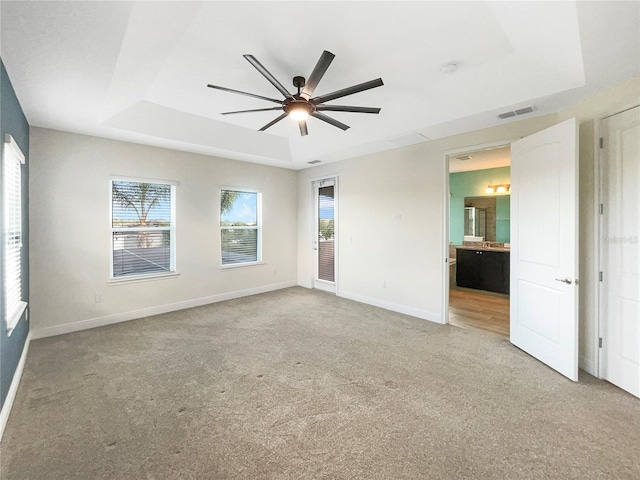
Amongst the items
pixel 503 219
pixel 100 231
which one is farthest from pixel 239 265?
pixel 503 219

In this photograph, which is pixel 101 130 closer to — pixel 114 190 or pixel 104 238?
pixel 114 190

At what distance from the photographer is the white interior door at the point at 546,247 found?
2518mm

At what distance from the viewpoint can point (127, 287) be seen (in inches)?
164

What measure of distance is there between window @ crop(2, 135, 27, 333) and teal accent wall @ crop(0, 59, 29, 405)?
0.12 meters

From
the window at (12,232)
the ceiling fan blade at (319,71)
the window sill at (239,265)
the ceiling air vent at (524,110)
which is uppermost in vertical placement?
the ceiling air vent at (524,110)

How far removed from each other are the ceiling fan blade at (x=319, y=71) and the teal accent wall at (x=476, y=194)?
5.10 m

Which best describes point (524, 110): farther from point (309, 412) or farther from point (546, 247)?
point (309, 412)

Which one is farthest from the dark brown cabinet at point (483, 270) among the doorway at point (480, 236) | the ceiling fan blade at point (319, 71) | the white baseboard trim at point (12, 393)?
the white baseboard trim at point (12, 393)

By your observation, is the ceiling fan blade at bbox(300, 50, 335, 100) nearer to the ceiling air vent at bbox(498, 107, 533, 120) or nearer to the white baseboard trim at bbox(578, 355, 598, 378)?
the ceiling air vent at bbox(498, 107, 533, 120)

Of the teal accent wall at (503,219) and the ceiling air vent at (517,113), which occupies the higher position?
the ceiling air vent at (517,113)

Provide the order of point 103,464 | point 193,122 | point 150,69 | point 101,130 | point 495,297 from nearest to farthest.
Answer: point 103,464, point 150,69, point 101,130, point 193,122, point 495,297

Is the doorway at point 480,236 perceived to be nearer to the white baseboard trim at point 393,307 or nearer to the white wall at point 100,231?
the white baseboard trim at point 393,307

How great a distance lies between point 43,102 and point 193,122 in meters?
1.52

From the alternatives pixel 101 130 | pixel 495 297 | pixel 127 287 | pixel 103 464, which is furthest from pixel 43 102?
pixel 495 297
